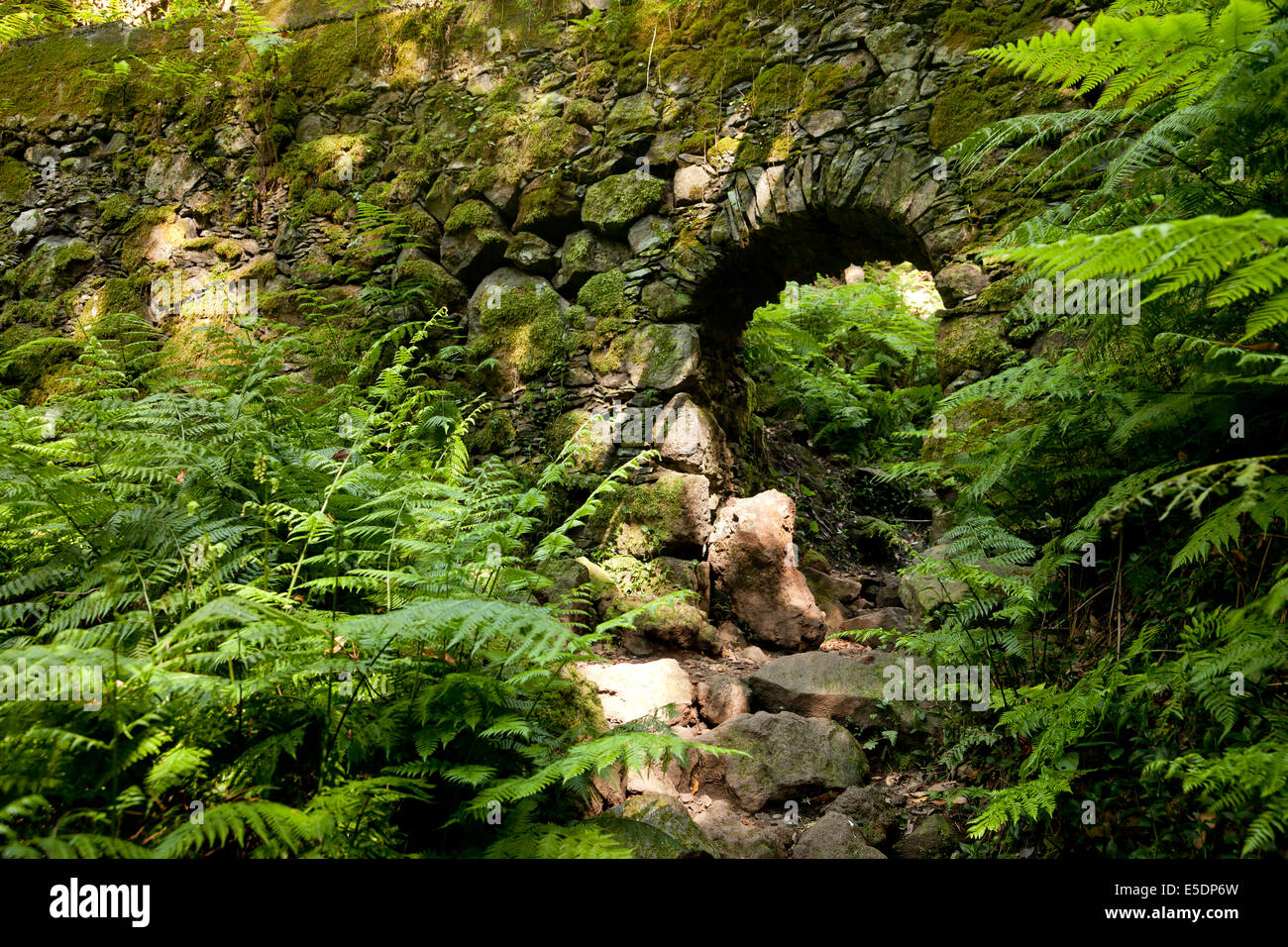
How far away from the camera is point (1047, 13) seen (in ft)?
14.9

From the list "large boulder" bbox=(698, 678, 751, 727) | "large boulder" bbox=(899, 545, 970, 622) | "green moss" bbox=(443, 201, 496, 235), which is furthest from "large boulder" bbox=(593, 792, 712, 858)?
"green moss" bbox=(443, 201, 496, 235)

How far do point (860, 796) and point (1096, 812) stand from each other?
1.00 metres

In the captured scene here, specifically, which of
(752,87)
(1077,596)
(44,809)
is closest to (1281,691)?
(1077,596)

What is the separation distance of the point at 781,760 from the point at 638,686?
38.1 inches

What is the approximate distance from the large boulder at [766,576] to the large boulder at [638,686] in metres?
1.03

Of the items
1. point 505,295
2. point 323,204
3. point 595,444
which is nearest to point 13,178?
point 323,204

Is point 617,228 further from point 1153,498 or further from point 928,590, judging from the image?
point 1153,498

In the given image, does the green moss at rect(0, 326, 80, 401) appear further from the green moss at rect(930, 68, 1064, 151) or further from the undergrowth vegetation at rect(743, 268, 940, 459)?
the green moss at rect(930, 68, 1064, 151)

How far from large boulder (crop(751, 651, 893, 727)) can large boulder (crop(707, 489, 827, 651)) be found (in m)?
0.76

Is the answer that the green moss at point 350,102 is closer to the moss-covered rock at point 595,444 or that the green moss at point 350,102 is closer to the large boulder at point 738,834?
the moss-covered rock at point 595,444

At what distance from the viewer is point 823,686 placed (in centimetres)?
392

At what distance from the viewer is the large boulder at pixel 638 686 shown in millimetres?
3855

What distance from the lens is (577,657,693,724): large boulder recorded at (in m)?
3.86

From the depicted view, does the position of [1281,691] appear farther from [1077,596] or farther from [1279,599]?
[1077,596]
